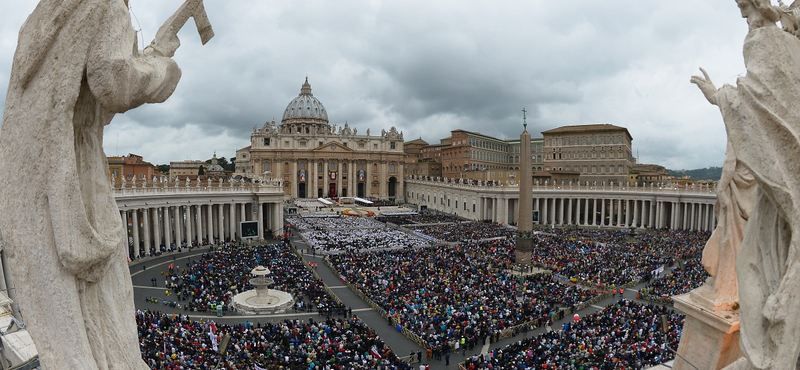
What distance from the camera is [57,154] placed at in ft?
10.1

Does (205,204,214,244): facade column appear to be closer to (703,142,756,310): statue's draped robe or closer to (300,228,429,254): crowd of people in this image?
(300,228,429,254): crowd of people

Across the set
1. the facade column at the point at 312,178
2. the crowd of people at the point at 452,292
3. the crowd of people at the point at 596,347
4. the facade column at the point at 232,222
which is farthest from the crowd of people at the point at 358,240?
the facade column at the point at 312,178

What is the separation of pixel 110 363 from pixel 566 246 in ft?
114

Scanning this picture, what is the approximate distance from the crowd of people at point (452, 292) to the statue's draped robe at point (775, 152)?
13.1 metres

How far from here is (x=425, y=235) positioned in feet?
136

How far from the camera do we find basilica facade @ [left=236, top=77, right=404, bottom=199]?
86938 millimetres

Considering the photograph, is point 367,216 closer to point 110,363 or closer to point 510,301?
point 510,301

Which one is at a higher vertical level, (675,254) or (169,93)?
(169,93)

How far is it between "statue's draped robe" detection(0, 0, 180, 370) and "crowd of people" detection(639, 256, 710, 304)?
23.4m

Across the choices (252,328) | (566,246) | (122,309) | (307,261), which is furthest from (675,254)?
(122,309)

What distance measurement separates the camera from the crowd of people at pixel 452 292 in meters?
17.7

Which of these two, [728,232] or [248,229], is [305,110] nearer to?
[248,229]

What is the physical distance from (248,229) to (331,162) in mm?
53849

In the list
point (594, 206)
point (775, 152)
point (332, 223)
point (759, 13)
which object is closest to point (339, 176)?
point (332, 223)
